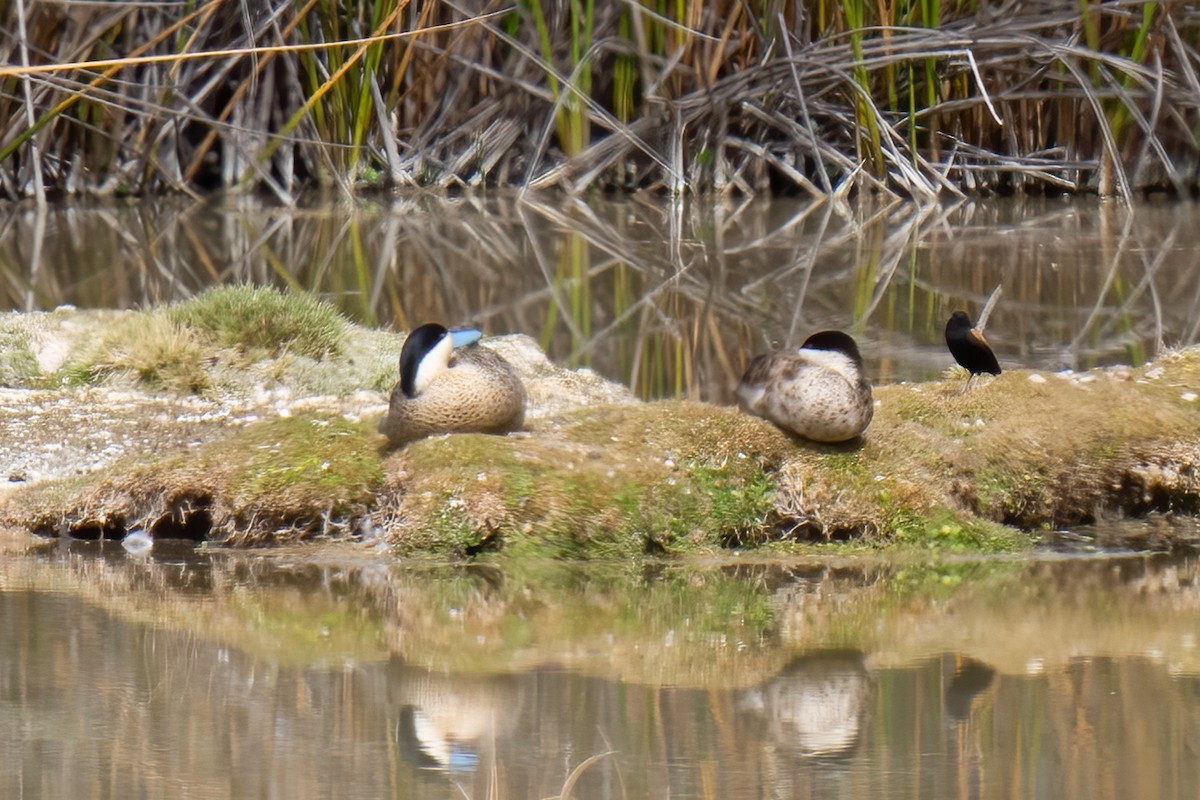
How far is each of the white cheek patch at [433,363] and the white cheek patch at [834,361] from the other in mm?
1078

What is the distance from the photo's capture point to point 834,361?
193 inches

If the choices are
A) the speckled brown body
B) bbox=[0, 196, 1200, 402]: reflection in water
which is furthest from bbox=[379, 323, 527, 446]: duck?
bbox=[0, 196, 1200, 402]: reflection in water

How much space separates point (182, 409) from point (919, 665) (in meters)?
3.06

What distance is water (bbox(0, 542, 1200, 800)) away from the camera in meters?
2.73

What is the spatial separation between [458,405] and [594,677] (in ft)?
5.37

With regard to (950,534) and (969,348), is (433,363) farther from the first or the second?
(969,348)

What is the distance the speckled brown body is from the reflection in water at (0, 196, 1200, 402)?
4.47 feet

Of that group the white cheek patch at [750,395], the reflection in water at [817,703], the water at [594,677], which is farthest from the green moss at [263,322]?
the reflection in water at [817,703]

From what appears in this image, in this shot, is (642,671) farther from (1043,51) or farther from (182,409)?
(1043,51)

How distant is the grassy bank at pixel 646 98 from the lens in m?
12.2

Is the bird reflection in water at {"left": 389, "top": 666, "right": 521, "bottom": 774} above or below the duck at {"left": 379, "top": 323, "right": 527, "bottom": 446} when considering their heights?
below

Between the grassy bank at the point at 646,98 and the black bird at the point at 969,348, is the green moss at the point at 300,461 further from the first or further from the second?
the grassy bank at the point at 646,98

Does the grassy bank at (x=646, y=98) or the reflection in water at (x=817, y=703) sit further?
the grassy bank at (x=646, y=98)

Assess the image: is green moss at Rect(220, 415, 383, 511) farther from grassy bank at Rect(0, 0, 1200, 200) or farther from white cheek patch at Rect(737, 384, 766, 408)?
grassy bank at Rect(0, 0, 1200, 200)
